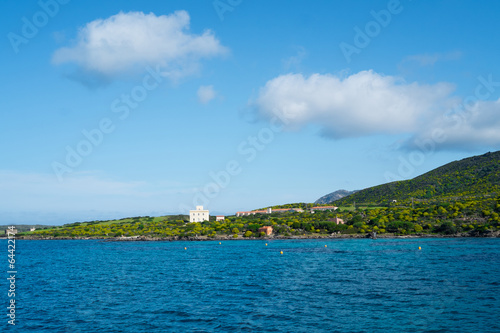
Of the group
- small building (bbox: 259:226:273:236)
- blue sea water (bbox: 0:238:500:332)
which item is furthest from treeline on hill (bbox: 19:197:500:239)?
blue sea water (bbox: 0:238:500:332)

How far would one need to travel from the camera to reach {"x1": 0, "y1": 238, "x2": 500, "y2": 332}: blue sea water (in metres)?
29.0

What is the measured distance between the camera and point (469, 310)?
31.5m

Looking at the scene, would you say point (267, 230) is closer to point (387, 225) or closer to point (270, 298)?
point (387, 225)

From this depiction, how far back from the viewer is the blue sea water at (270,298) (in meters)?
29.0

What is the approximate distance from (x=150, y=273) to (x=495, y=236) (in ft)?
358

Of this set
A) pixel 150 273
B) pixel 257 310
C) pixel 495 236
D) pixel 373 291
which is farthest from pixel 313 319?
pixel 495 236

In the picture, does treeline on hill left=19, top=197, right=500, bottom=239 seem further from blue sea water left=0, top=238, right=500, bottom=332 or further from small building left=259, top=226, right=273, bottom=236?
blue sea water left=0, top=238, right=500, bottom=332

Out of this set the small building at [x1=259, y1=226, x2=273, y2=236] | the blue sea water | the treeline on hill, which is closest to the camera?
the blue sea water

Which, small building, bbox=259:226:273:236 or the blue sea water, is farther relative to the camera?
small building, bbox=259:226:273:236

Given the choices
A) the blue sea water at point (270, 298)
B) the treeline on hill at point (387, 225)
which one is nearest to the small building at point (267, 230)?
the treeline on hill at point (387, 225)

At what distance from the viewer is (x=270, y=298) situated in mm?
38469

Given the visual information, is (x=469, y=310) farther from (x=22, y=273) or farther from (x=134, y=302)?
(x=22, y=273)

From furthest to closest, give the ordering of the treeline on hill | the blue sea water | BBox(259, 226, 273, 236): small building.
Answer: BBox(259, 226, 273, 236): small building < the treeline on hill < the blue sea water

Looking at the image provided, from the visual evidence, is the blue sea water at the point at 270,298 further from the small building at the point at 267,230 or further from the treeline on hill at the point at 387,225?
the small building at the point at 267,230
